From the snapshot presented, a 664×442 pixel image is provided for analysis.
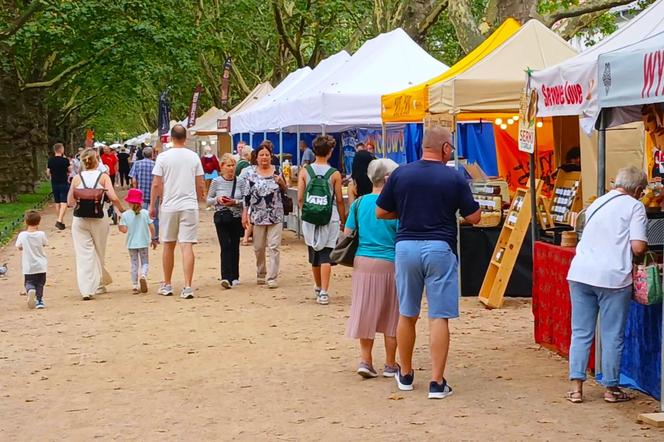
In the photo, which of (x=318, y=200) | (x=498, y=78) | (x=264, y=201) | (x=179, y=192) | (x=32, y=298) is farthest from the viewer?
(x=264, y=201)

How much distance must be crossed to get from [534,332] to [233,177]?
5.85 meters

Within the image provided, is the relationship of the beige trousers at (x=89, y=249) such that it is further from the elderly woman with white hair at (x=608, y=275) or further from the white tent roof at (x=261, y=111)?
the white tent roof at (x=261, y=111)

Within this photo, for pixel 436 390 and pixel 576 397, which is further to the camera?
pixel 436 390

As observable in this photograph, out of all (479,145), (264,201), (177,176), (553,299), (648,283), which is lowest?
(553,299)

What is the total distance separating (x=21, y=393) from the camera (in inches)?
327

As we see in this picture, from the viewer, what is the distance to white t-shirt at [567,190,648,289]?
23.7 ft

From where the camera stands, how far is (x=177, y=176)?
42.7 feet

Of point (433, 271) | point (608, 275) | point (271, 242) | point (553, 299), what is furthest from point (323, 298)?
point (608, 275)

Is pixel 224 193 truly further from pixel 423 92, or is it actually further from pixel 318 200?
pixel 423 92

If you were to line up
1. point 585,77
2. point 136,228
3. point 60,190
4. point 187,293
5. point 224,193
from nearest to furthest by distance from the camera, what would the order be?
point 585,77
point 187,293
point 136,228
point 224,193
point 60,190

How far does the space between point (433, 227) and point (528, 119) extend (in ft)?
9.48

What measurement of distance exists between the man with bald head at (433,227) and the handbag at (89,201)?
20.8 feet

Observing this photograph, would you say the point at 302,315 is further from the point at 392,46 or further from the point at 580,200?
the point at 392,46

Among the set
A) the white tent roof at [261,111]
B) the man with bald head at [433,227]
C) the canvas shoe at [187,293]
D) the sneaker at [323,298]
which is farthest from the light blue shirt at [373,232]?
the white tent roof at [261,111]
